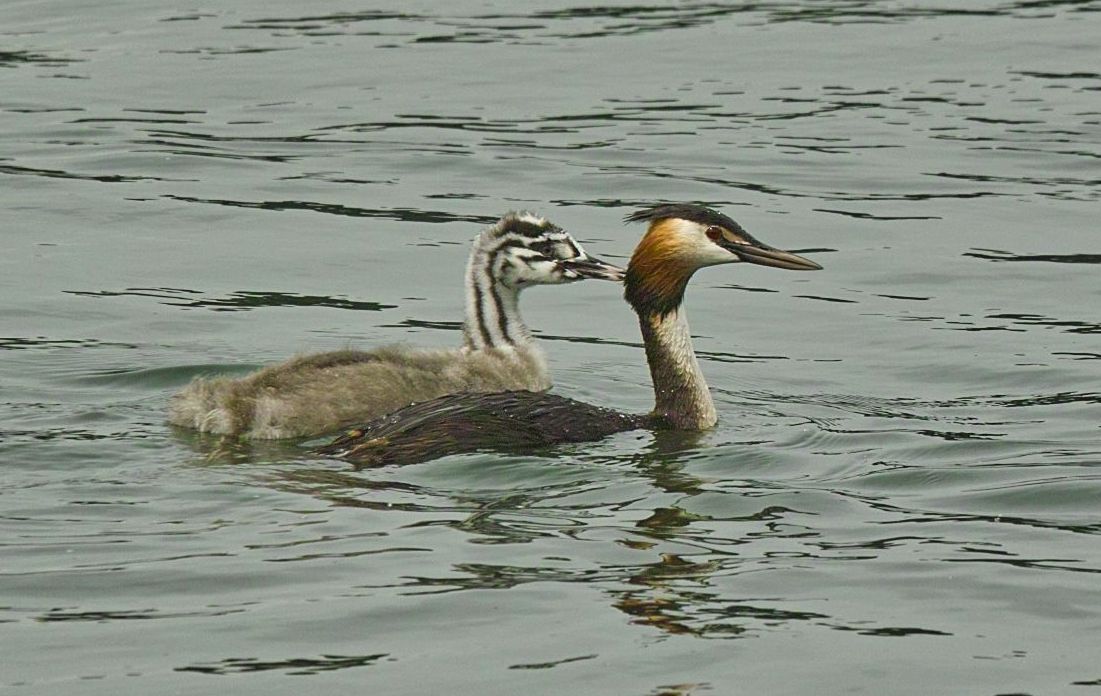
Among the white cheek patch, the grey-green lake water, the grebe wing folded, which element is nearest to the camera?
the grey-green lake water

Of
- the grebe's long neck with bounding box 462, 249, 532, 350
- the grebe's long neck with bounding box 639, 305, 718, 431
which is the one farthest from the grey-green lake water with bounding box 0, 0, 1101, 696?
the grebe's long neck with bounding box 462, 249, 532, 350

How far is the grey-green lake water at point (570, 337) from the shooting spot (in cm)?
793

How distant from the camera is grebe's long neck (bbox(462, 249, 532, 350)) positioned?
12.2m

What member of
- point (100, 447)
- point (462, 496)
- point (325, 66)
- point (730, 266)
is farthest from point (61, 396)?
point (325, 66)

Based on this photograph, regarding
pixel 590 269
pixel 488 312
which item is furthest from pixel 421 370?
pixel 590 269

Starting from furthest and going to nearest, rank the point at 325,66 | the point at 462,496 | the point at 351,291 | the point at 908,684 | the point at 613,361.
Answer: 1. the point at 325,66
2. the point at 351,291
3. the point at 613,361
4. the point at 462,496
5. the point at 908,684

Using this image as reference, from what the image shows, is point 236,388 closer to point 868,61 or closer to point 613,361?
point 613,361

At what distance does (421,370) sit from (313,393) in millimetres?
663

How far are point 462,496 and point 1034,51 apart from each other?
13415 millimetres

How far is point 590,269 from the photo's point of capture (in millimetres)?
12086

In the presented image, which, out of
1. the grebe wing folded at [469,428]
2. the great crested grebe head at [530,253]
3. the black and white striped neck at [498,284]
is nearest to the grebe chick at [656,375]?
the grebe wing folded at [469,428]

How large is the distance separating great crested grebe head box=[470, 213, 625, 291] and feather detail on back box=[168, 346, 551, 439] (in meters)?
0.88

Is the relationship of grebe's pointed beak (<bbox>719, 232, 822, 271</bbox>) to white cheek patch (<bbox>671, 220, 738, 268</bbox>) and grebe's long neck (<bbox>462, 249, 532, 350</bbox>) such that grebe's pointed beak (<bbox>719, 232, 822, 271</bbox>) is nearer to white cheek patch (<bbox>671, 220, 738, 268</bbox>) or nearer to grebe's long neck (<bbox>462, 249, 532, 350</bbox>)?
white cheek patch (<bbox>671, 220, 738, 268</bbox>)

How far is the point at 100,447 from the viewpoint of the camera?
10.6m
